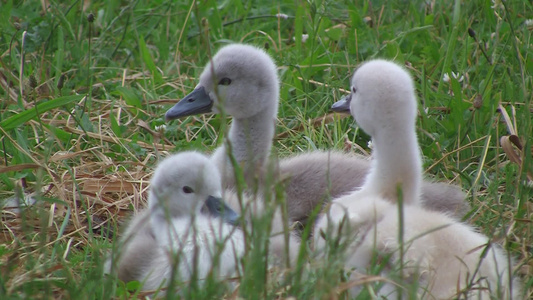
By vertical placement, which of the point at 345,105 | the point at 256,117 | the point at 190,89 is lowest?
the point at 190,89

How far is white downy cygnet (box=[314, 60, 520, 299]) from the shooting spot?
2617 millimetres

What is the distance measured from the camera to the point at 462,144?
14.0 ft

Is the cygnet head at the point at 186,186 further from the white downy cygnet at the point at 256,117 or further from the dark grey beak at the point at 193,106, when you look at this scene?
the dark grey beak at the point at 193,106

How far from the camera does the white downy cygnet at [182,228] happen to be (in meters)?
2.76

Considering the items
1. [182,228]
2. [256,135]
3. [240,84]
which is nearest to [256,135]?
[256,135]

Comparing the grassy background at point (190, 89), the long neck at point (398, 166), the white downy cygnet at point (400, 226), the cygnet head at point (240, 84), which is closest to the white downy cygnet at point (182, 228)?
the grassy background at point (190, 89)

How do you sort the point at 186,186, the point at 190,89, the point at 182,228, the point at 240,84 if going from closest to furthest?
the point at 182,228
the point at 186,186
the point at 240,84
the point at 190,89

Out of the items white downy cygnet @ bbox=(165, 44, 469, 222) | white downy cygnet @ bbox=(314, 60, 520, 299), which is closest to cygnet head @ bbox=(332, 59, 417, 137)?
white downy cygnet @ bbox=(314, 60, 520, 299)

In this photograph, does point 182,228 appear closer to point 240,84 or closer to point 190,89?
point 240,84

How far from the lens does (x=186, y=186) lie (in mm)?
3178

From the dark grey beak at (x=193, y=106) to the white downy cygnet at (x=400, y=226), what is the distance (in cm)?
77

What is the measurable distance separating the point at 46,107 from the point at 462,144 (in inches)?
80.5

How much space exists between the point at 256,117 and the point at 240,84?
0.56ft

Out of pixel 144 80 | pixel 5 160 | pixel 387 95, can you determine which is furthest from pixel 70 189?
pixel 387 95
